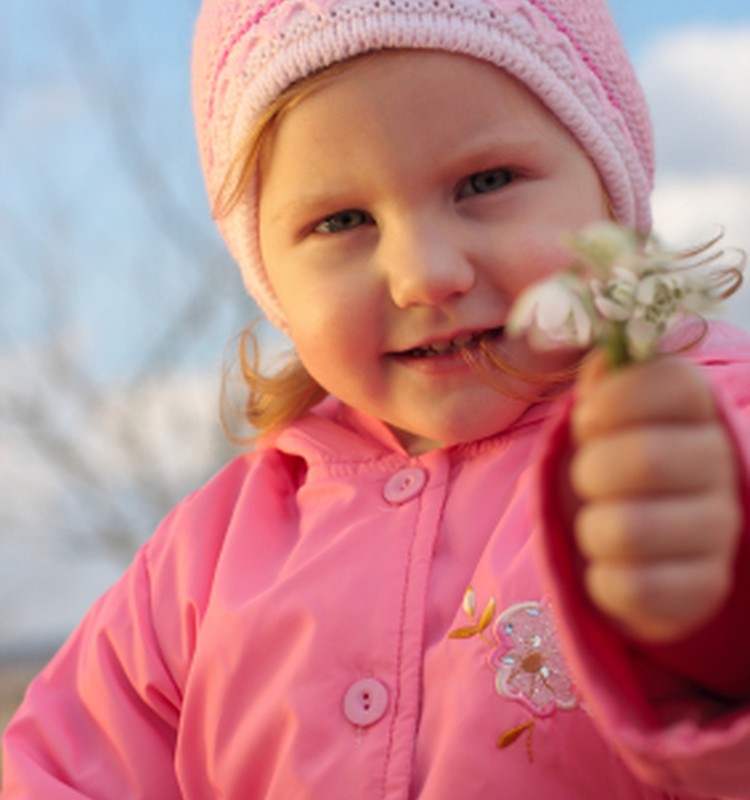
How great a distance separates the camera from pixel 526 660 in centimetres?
129

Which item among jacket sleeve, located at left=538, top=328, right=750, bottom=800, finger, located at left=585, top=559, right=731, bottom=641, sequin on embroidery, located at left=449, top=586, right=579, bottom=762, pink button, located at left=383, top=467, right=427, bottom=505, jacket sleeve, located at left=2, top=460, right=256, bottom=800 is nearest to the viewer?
finger, located at left=585, top=559, right=731, bottom=641

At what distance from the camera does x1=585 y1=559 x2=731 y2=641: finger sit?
0.75 metres

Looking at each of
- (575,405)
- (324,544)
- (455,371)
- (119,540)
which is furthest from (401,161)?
(119,540)

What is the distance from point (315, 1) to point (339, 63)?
4.1 inches

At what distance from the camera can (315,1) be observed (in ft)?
4.94

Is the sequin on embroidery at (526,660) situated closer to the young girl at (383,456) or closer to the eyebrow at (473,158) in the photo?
the young girl at (383,456)

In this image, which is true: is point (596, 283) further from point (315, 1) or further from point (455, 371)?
point (315, 1)

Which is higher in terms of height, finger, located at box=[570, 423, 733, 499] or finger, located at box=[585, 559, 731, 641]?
finger, located at box=[570, 423, 733, 499]

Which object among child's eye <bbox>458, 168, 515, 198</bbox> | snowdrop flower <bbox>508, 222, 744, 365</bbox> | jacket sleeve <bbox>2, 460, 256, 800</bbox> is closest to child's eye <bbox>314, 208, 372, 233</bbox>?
child's eye <bbox>458, 168, 515, 198</bbox>

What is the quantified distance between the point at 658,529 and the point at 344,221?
0.83m

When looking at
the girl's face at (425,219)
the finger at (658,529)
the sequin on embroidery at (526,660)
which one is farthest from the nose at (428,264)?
the finger at (658,529)

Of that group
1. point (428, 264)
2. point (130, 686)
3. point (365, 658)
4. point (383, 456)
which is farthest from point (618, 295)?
point (130, 686)

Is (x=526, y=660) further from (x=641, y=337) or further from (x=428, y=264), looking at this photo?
(x=641, y=337)

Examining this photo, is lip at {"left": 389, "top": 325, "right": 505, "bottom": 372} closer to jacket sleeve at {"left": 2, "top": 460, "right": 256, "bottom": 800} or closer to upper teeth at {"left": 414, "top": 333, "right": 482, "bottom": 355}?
upper teeth at {"left": 414, "top": 333, "right": 482, "bottom": 355}
